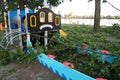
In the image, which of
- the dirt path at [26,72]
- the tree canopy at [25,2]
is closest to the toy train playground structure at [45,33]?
the dirt path at [26,72]

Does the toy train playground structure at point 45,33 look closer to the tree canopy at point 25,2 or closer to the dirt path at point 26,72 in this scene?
the dirt path at point 26,72

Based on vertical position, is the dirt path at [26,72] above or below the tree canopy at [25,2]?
below

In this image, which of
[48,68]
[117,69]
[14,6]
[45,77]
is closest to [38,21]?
[48,68]

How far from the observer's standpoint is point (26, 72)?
196 inches

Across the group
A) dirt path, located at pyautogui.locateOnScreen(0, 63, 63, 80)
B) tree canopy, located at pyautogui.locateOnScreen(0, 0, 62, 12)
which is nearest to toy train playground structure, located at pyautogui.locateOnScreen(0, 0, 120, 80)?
dirt path, located at pyautogui.locateOnScreen(0, 63, 63, 80)

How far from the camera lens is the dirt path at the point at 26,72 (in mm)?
4594

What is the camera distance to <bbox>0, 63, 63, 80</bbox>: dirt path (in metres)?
4.59

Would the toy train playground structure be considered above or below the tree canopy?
below

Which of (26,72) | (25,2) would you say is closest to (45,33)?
(26,72)

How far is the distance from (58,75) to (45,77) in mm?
273

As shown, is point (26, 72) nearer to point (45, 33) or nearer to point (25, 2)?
point (45, 33)

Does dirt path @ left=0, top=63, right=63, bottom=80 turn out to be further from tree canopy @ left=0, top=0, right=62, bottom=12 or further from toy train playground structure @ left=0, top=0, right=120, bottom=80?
tree canopy @ left=0, top=0, right=62, bottom=12

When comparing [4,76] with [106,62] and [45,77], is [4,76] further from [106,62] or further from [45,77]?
[106,62]

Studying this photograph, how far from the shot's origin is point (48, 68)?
16.6 feet
